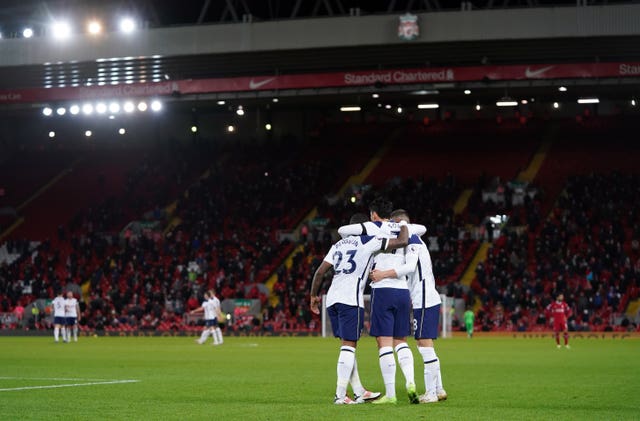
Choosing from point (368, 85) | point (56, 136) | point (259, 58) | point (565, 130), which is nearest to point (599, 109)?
point (565, 130)

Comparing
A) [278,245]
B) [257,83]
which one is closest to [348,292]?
[257,83]

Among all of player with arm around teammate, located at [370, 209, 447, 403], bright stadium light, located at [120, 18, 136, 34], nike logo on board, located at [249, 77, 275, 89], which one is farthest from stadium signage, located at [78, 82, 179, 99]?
player with arm around teammate, located at [370, 209, 447, 403]

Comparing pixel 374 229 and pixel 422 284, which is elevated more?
pixel 374 229

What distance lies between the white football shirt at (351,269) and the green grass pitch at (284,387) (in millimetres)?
1378

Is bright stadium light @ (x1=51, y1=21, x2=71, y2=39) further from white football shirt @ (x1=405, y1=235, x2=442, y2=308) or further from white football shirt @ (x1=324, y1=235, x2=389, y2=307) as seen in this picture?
white football shirt @ (x1=324, y1=235, x2=389, y2=307)

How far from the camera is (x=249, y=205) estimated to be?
202ft

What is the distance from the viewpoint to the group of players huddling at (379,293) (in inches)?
539

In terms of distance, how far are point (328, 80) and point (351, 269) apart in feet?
118

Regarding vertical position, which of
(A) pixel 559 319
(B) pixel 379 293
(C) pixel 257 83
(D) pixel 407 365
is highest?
(C) pixel 257 83

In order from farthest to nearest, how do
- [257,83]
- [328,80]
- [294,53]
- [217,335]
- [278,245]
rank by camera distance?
[278,245] < [257,83] < [328,80] < [294,53] < [217,335]

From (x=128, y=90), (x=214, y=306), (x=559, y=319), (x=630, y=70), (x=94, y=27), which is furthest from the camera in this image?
(x=128, y=90)

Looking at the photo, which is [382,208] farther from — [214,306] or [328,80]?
[328,80]

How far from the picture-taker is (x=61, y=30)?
48750mm

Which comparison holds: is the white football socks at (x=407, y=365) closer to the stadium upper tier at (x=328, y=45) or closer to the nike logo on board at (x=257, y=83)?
the stadium upper tier at (x=328, y=45)
